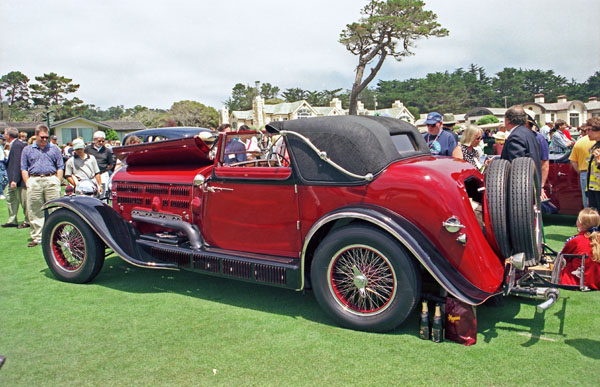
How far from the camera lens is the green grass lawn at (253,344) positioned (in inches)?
119

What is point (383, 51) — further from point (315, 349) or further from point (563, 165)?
point (315, 349)

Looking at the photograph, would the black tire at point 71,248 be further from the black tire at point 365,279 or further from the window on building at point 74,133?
the window on building at point 74,133

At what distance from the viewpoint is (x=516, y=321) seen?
389 cm

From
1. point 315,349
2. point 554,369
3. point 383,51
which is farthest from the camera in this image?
point 383,51

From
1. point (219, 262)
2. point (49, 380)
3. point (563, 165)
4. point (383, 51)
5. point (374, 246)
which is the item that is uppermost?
point (383, 51)

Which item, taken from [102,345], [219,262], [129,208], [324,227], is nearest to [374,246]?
[324,227]

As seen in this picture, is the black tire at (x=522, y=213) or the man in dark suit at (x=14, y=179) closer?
the black tire at (x=522, y=213)

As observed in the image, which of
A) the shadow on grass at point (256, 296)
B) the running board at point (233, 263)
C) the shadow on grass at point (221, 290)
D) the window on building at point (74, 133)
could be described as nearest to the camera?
the shadow on grass at point (256, 296)

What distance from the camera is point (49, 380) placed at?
3.06 meters

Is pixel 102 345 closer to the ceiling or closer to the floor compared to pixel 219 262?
closer to the floor

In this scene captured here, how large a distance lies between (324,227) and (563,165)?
5.93m

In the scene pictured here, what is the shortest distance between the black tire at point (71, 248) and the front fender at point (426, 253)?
3191mm

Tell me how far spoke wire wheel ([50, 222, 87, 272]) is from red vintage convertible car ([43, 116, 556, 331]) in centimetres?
15

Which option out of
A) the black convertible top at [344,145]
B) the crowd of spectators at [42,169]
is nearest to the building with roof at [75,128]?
the crowd of spectators at [42,169]
